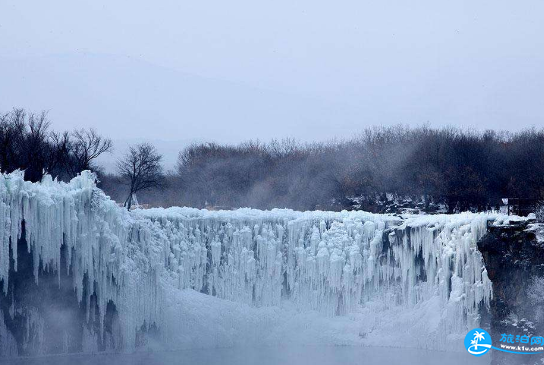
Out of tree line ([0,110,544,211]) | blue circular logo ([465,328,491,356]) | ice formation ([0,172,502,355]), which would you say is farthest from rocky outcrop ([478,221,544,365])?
tree line ([0,110,544,211])

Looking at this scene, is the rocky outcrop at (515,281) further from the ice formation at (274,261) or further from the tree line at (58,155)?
the tree line at (58,155)

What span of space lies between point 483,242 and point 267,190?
22.4 meters

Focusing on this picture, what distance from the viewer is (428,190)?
3994cm

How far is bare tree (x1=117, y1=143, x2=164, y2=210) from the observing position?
48219 mm

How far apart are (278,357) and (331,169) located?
69.6ft

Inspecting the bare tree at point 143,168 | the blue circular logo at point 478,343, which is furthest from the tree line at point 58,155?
the blue circular logo at point 478,343

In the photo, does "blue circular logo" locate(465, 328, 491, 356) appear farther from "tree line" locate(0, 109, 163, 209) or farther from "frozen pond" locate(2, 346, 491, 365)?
"tree line" locate(0, 109, 163, 209)

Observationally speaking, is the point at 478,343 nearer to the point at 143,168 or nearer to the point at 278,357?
the point at 278,357

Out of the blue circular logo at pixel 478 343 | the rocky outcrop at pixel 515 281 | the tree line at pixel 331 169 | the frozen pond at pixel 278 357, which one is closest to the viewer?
the rocky outcrop at pixel 515 281

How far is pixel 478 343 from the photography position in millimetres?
23688

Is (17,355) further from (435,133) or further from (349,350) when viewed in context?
(435,133)

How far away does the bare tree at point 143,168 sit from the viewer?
48219 millimetres

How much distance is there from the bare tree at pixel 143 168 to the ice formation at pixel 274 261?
20552 mm

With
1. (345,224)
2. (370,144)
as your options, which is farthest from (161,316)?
(370,144)
